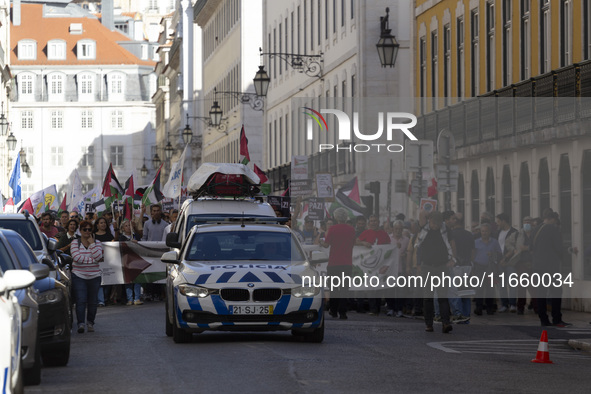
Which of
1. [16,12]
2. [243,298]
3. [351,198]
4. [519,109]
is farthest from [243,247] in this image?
[16,12]

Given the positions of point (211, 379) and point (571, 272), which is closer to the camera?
point (211, 379)

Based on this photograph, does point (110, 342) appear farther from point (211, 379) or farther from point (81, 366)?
point (211, 379)

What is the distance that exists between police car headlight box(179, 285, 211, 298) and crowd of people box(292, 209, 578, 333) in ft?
15.8

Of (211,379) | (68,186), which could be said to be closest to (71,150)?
(68,186)

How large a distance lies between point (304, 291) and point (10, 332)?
9.31m

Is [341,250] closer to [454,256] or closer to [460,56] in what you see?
[454,256]

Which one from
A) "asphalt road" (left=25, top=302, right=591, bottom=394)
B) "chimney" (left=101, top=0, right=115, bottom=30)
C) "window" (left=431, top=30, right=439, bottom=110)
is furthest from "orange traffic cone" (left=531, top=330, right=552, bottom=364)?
"chimney" (left=101, top=0, right=115, bottom=30)

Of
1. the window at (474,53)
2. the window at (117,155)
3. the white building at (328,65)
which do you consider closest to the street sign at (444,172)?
the white building at (328,65)

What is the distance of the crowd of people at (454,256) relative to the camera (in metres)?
22.3

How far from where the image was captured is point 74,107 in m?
132

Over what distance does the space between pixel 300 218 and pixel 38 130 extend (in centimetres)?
9956

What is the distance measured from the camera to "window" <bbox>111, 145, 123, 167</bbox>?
436ft

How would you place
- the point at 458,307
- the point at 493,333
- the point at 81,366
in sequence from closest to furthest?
the point at 81,366, the point at 493,333, the point at 458,307

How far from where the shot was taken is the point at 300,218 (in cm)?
3528
